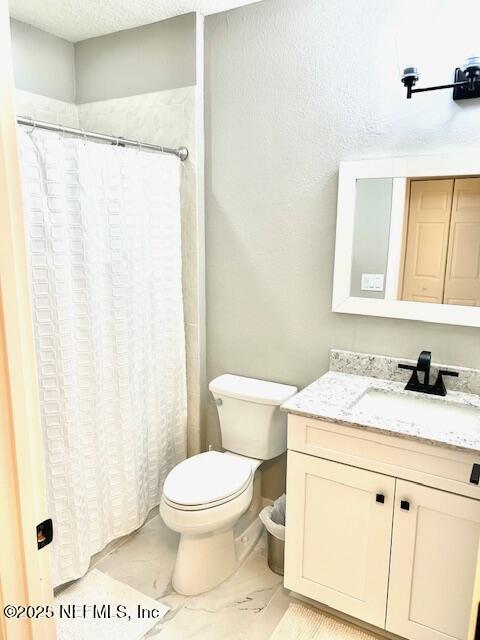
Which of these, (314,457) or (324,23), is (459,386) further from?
(324,23)

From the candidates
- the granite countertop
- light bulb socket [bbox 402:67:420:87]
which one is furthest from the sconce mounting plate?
the granite countertop

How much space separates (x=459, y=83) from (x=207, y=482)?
1819mm

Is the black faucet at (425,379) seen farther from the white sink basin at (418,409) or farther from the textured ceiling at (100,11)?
the textured ceiling at (100,11)

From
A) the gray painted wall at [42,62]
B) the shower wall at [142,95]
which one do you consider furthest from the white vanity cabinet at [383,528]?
the gray painted wall at [42,62]

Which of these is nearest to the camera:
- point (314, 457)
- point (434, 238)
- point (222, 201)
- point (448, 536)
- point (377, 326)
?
point (448, 536)

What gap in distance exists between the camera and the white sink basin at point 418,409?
180cm

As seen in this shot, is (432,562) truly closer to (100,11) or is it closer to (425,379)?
(425,379)

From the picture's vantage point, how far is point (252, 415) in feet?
7.52

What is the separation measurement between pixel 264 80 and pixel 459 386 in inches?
62.9

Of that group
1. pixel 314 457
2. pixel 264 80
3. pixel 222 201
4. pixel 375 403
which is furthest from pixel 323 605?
pixel 264 80

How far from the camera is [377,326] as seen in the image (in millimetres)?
2102

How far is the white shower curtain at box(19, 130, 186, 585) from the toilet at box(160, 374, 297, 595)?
299 mm

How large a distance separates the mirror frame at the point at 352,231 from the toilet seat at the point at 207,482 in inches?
33.2

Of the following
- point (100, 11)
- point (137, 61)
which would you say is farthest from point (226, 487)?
point (100, 11)
